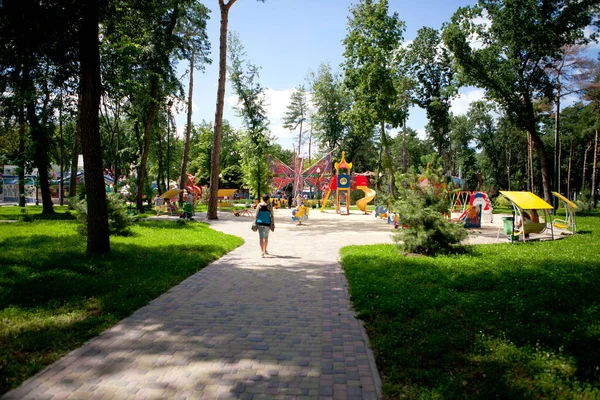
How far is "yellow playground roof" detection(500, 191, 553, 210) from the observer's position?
1253 centimetres

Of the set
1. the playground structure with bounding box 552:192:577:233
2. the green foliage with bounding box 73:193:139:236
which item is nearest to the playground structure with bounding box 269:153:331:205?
the playground structure with bounding box 552:192:577:233

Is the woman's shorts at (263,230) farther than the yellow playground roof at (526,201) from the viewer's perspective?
No

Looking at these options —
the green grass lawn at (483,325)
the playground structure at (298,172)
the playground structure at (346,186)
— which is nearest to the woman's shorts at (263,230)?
the green grass lawn at (483,325)

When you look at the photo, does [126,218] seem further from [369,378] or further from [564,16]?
[564,16]

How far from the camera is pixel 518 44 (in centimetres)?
2561

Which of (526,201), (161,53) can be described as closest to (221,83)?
(161,53)

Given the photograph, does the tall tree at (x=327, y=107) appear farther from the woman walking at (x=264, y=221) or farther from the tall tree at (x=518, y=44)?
the woman walking at (x=264, y=221)

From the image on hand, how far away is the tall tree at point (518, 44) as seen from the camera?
80.3ft

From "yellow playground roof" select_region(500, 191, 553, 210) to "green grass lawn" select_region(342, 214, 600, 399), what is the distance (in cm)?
342

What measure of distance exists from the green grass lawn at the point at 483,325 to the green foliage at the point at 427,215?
100 cm

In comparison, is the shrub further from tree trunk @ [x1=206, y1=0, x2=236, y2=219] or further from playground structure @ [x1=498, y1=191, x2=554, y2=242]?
tree trunk @ [x1=206, y1=0, x2=236, y2=219]

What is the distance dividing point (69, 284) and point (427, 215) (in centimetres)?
811

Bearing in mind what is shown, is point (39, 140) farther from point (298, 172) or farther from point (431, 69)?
point (431, 69)

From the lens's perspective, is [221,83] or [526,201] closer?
[526,201]
